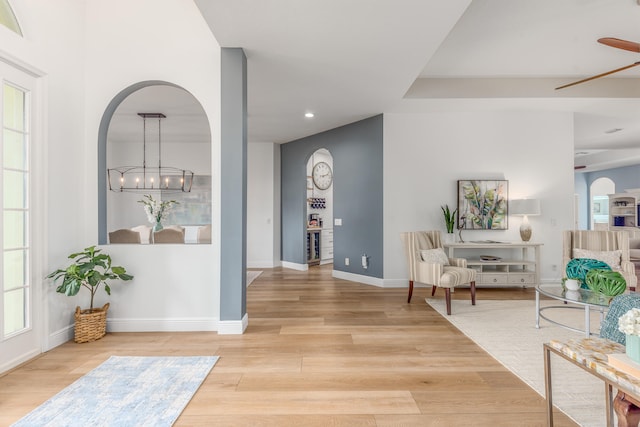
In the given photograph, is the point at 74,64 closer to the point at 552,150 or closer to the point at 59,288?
the point at 59,288

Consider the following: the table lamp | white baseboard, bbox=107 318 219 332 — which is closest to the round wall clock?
the table lamp

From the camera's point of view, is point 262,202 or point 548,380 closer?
point 548,380

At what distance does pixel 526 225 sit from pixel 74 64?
19.5 ft

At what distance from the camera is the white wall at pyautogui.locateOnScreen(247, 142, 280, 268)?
6754 millimetres

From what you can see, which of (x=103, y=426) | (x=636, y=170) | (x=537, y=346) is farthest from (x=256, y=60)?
(x=636, y=170)

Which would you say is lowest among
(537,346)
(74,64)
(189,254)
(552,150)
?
(537,346)

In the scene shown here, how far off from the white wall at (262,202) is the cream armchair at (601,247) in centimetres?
501

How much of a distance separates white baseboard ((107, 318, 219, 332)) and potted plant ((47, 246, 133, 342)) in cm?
11

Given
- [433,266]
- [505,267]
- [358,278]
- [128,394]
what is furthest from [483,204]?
[128,394]

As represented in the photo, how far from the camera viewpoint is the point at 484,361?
7.99 feet

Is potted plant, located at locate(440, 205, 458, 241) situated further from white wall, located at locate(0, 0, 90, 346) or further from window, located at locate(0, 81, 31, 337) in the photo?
window, located at locate(0, 81, 31, 337)

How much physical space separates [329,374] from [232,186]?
5.97 feet

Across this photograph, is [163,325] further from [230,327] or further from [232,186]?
[232,186]

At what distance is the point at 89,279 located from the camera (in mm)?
2721
